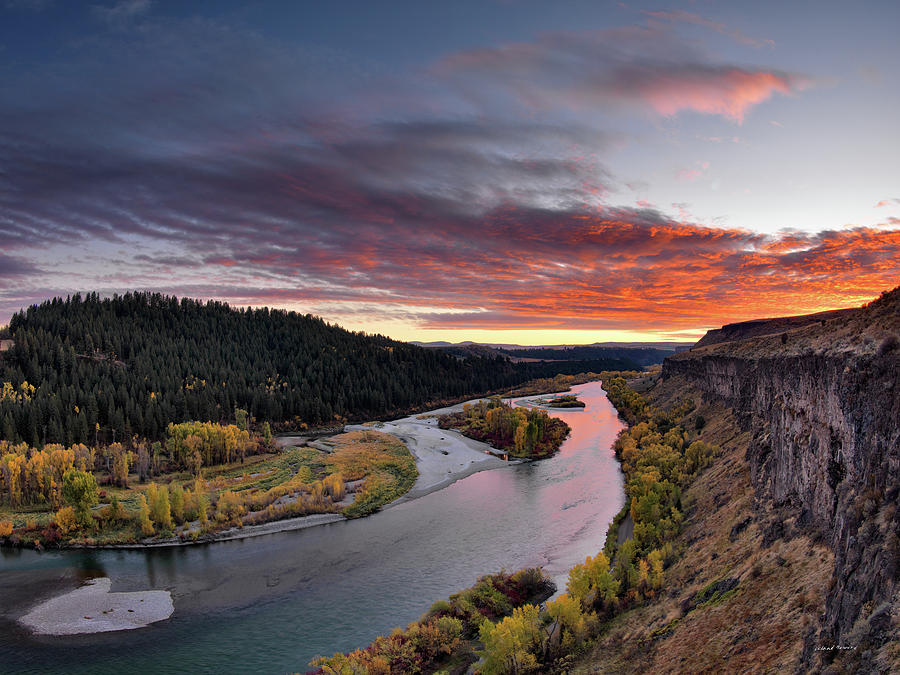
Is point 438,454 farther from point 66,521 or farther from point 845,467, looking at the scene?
point 845,467

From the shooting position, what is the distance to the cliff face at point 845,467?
19.1 meters

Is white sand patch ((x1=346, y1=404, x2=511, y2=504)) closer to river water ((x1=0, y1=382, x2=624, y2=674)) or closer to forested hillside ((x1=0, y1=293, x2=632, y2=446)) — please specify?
river water ((x1=0, y1=382, x2=624, y2=674))

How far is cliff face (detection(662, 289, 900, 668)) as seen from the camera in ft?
62.5

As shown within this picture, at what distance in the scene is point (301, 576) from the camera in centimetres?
5269

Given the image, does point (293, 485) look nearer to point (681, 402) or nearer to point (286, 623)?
point (286, 623)

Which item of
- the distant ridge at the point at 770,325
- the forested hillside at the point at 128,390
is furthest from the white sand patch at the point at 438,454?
the distant ridge at the point at 770,325

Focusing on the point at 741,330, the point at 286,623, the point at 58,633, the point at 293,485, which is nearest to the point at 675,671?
the point at 286,623

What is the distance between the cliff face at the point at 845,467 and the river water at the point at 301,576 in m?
23.0

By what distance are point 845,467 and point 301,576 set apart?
49564 mm

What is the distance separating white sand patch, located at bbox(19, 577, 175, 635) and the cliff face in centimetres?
5206

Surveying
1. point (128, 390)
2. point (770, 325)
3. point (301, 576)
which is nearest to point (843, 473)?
point (301, 576)

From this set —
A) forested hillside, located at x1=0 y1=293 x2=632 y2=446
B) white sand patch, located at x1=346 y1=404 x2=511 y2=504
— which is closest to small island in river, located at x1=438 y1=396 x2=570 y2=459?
white sand patch, located at x1=346 y1=404 x2=511 y2=504

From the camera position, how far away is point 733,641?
85.0 feet

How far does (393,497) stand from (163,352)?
6011 inches
